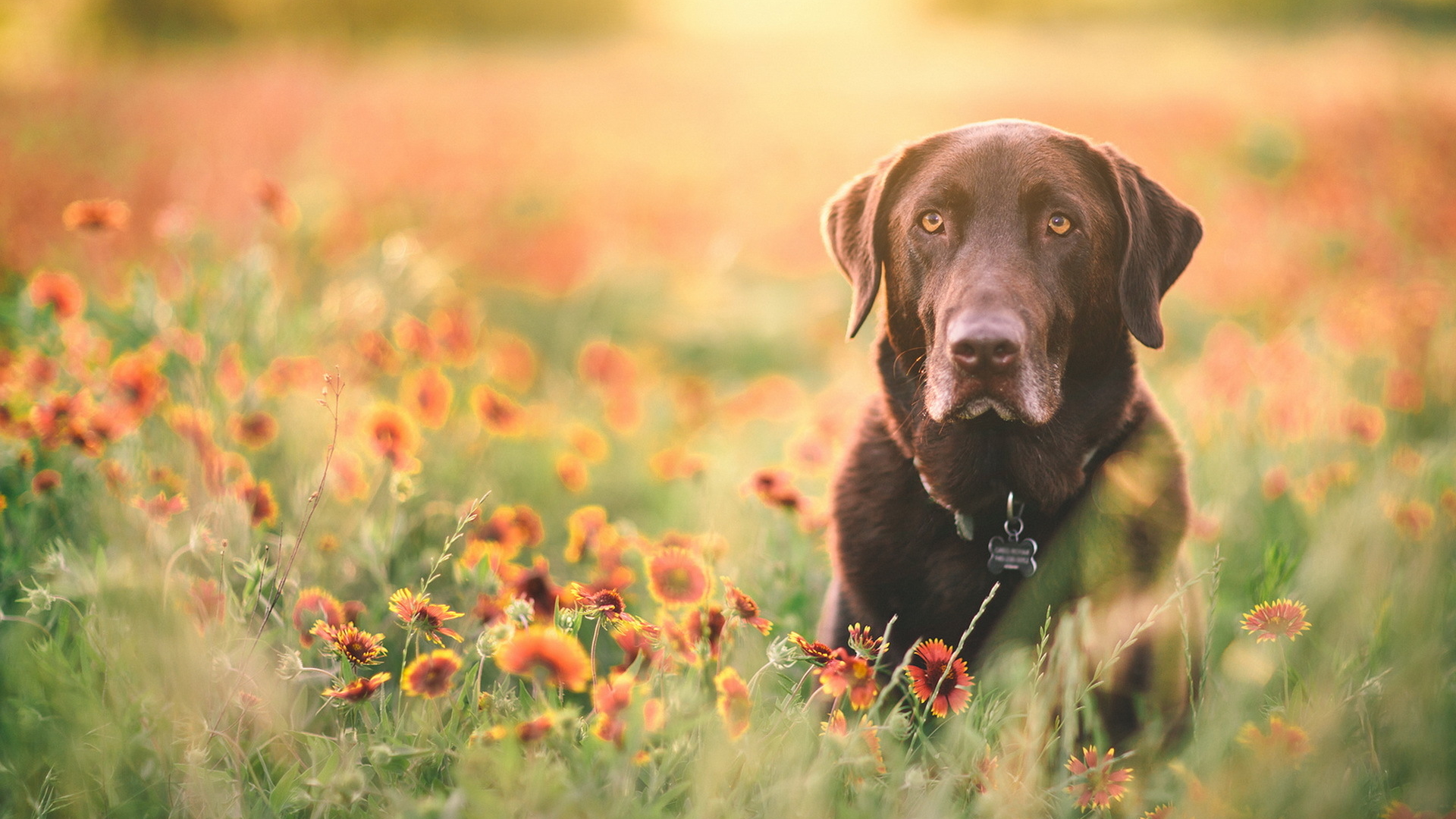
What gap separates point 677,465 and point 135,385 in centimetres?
168

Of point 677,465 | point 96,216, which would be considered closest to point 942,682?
point 677,465

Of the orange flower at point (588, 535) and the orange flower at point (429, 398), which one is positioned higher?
the orange flower at point (429, 398)

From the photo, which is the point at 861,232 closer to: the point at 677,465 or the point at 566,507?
the point at 677,465

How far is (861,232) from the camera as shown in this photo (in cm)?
221

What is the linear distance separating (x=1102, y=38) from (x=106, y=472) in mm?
14443

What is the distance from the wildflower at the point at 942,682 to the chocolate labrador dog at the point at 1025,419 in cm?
39

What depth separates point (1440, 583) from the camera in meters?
2.05

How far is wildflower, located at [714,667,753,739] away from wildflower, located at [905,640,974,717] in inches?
11.9

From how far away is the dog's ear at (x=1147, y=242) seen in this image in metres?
1.92

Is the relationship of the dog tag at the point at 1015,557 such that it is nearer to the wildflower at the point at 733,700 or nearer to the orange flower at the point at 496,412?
the wildflower at the point at 733,700

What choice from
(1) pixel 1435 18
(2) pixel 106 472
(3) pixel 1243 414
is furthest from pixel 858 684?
(1) pixel 1435 18

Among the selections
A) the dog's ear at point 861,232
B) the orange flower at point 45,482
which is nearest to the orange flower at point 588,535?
the dog's ear at point 861,232

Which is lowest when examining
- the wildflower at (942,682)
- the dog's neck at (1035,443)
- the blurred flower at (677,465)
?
the blurred flower at (677,465)

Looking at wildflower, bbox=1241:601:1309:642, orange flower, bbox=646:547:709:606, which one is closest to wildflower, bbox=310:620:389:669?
orange flower, bbox=646:547:709:606
